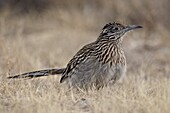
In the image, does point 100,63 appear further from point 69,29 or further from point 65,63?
point 69,29

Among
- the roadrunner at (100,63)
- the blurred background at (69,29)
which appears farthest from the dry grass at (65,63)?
the roadrunner at (100,63)

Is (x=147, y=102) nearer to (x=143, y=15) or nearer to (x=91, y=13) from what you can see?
(x=143, y=15)

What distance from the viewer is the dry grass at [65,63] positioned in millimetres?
7227

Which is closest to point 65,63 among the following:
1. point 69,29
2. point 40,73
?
point 40,73

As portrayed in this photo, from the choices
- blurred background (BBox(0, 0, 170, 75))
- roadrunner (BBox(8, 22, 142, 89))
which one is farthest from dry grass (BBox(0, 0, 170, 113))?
roadrunner (BBox(8, 22, 142, 89))

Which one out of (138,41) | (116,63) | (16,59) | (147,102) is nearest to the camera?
(147,102)

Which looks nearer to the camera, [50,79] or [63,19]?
[50,79]

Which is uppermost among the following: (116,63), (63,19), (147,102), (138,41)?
(63,19)

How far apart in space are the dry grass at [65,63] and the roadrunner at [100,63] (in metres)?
0.17

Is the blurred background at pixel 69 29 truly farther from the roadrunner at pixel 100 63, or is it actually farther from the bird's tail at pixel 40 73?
the roadrunner at pixel 100 63

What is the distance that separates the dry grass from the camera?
7.23 metres

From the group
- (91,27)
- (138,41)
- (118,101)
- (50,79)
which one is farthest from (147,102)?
(91,27)

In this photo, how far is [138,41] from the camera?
14672mm

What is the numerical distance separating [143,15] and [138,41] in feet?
3.03
